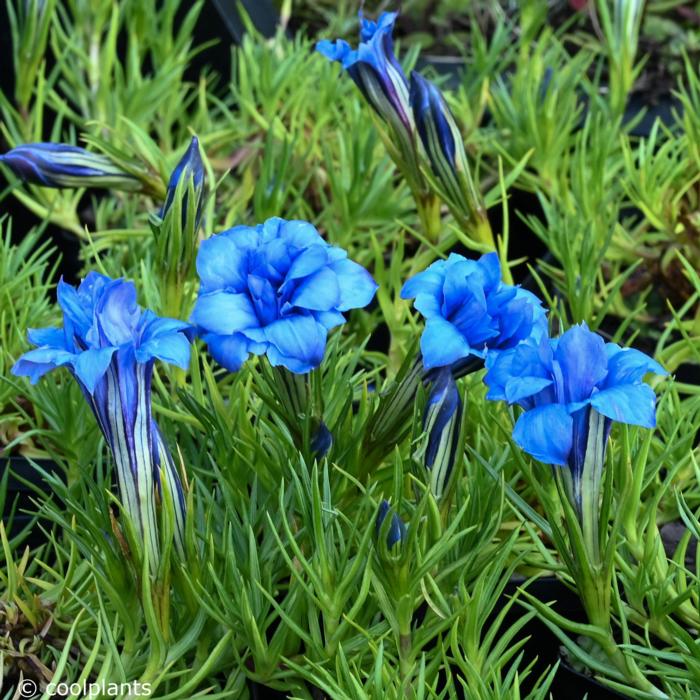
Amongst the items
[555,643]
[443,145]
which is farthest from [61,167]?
[555,643]

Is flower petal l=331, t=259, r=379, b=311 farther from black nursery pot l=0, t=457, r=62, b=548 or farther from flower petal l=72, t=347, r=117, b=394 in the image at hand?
black nursery pot l=0, t=457, r=62, b=548

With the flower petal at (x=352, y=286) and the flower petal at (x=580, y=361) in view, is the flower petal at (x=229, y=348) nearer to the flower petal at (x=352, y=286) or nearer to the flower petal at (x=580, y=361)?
the flower petal at (x=352, y=286)

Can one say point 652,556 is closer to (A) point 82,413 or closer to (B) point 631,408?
(B) point 631,408

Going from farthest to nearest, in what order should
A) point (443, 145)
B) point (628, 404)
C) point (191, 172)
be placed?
point (443, 145)
point (191, 172)
point (628, 404)

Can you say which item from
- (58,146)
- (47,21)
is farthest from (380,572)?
(47,21)

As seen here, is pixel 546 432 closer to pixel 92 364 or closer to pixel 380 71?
pixel 92 364

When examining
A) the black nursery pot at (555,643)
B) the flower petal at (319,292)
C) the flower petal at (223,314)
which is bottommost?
the black nursery pot at (555,643)

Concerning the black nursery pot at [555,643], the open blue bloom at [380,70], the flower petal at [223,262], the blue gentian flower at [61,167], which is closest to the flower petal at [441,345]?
the flower petal at [223,262]
